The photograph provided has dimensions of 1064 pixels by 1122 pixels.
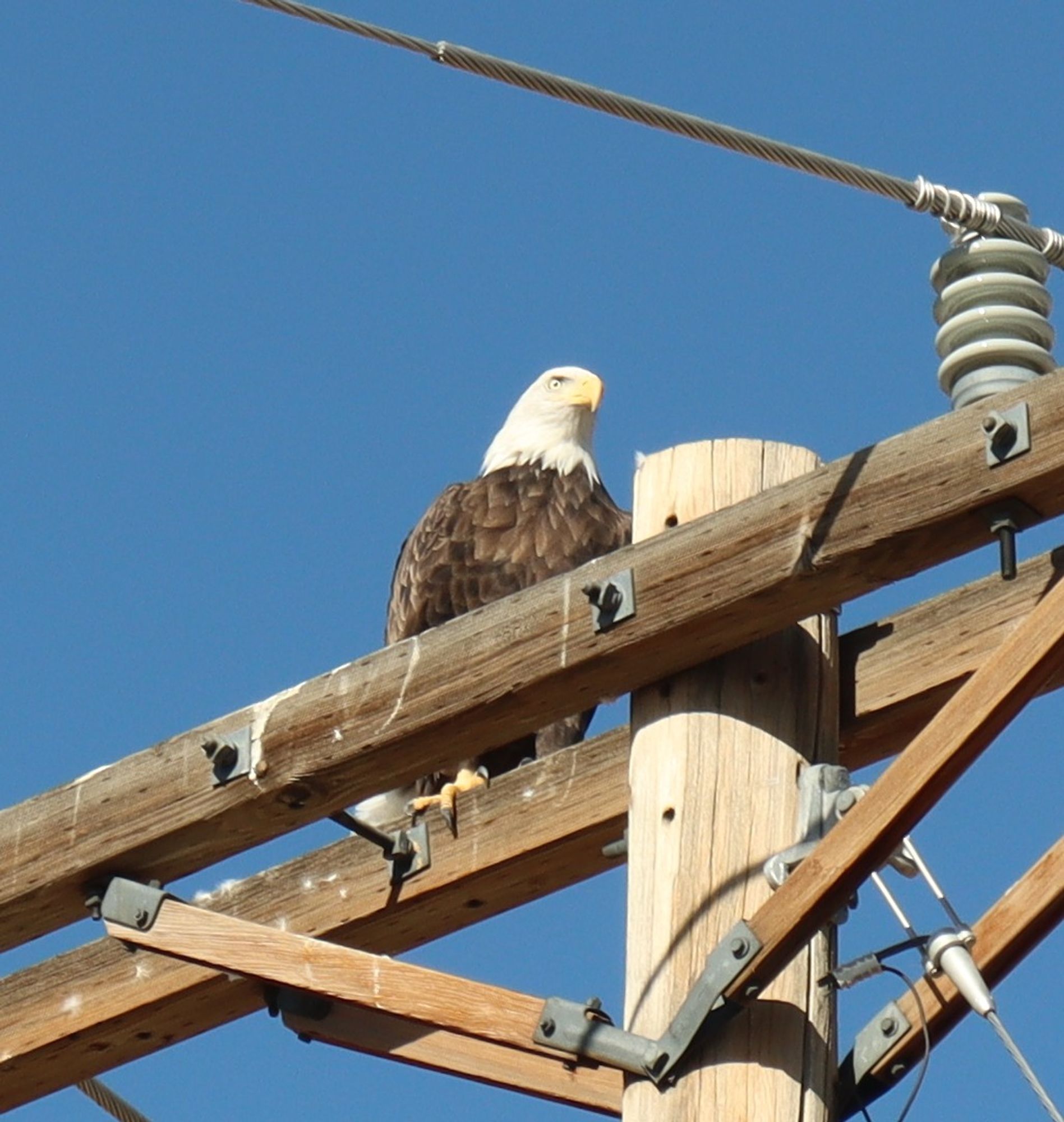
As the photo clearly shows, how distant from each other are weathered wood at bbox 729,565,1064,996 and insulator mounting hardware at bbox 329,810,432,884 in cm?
96

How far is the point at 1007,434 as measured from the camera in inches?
128

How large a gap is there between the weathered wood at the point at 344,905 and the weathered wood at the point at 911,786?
0.76 m

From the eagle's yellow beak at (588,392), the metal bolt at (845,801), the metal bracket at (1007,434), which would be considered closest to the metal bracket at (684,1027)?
the metal bolt at (845,801)

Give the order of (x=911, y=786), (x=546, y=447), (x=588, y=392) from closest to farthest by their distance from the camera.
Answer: (x=911, y=786), (x=546, y=447), (x=588, y=392)

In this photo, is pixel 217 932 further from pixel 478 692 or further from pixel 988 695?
pixel 988 695

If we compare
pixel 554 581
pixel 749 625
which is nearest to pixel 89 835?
pixel 554 581

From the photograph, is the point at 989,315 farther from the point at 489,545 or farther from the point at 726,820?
the point at 489,545

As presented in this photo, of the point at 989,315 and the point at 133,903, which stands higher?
the point at 989,315

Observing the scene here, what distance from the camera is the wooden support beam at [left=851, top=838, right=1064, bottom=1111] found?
3086 mm

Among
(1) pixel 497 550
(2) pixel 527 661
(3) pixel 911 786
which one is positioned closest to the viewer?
(3) pixel 911 786

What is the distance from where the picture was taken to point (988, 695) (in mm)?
3082

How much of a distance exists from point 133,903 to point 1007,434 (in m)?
1.53

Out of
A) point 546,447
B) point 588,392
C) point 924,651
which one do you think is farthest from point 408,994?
point 588,392

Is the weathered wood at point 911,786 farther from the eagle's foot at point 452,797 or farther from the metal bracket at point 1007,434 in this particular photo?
the eagle's foot at point 452,797
